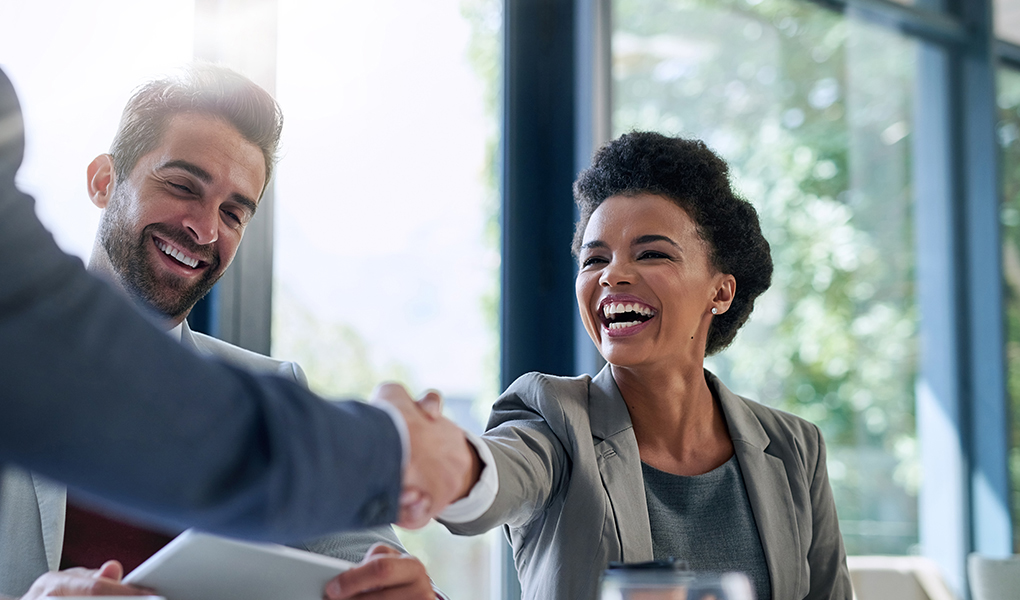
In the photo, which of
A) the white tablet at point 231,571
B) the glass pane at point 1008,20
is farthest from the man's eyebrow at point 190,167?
the glass pane at point 1008,20

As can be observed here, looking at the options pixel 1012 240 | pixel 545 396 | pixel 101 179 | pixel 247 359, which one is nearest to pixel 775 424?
pixel 545 396

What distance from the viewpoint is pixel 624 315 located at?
1816 millimetres

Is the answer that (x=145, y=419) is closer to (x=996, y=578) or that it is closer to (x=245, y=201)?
(x=245, y=201)

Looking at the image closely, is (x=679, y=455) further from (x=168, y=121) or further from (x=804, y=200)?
(x=804, y=200)

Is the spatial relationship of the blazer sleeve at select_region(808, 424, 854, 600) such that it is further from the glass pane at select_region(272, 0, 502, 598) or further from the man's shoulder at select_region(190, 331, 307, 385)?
the man's shoulder at select_region(190, 331, 307, 385)

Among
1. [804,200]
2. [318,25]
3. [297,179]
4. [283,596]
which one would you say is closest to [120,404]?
[283,596]

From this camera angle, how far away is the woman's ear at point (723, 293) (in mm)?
1965

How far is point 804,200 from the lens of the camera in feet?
11.1

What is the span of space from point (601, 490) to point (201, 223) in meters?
0.90

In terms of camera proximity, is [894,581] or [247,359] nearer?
[247,359]

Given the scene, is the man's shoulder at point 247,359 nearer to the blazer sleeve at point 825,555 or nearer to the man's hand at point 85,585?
the man's hand at point 85,585

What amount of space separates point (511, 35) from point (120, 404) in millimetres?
2234

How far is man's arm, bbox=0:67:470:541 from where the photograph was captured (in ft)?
2.03

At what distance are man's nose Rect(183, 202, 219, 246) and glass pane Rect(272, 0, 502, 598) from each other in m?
0.52
